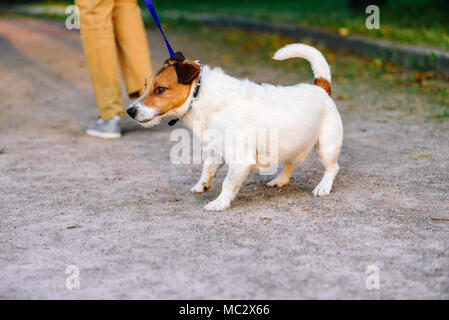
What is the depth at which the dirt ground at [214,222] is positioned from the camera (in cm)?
270

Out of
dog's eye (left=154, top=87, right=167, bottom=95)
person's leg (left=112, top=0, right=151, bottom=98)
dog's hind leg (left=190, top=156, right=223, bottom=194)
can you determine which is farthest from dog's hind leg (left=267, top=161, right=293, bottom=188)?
person's leg (left=112, top=0, right=151, bottom=98)

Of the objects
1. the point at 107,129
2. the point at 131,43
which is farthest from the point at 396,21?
the point at 107,129

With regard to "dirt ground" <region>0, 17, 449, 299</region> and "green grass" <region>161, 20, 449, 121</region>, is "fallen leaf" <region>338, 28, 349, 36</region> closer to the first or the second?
"green grass" <region>161, 20, 449, 121</region>

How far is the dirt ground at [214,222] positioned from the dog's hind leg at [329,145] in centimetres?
8

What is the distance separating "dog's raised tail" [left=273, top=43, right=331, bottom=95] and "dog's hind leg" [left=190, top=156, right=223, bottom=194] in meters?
0.78

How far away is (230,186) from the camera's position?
3730mm

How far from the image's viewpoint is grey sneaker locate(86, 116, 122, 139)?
5.65 m

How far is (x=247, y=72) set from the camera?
8547 mm

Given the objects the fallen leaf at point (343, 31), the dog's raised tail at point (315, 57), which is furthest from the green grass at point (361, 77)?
the dog's raised tail at point (315, 57)

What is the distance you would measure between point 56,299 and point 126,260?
0.46m

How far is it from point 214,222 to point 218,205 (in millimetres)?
237

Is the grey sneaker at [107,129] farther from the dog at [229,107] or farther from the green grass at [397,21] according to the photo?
the green grass at [397,21]
